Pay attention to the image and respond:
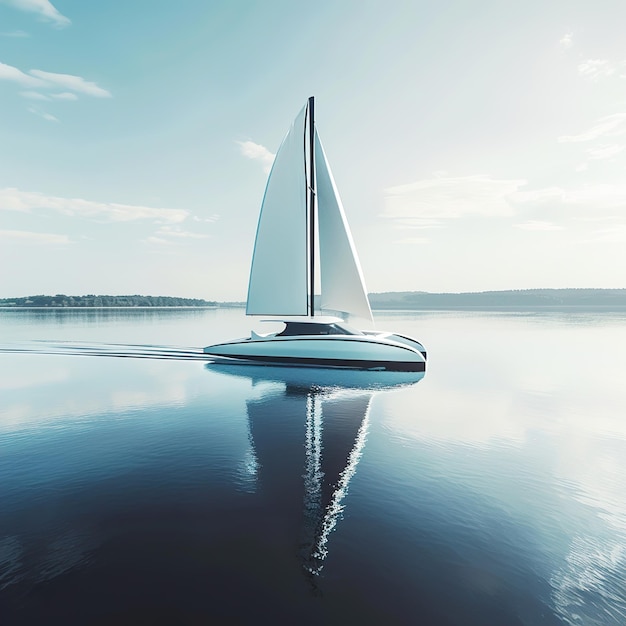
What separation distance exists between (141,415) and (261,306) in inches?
455

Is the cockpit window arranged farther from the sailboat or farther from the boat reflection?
the boat reflection

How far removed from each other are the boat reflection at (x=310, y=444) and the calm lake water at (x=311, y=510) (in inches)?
2.8

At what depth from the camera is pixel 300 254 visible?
76.1 feet

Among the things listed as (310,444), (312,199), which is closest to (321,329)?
(312,199)

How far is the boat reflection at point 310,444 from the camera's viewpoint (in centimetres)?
680

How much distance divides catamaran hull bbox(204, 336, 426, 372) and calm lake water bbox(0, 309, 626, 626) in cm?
465

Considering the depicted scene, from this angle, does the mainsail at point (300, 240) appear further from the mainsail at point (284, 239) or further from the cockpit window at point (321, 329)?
the cockpit window at point (321, 329)

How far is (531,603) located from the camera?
4.98 metres

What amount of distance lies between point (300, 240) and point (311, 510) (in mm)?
18230

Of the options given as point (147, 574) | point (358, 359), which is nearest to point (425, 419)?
point (358, 359)

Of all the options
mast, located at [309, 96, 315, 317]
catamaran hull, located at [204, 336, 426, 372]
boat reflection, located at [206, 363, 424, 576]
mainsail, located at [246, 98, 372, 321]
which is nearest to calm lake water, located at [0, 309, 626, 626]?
boat reflection, located at [206, 363, 424, 576]

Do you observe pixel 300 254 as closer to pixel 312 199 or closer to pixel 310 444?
pixel 312 199

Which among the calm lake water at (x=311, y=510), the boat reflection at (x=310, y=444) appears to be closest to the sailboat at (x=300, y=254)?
the boat reflection at (x=310, y=444)

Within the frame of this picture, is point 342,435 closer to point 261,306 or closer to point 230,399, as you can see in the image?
point 230,399
